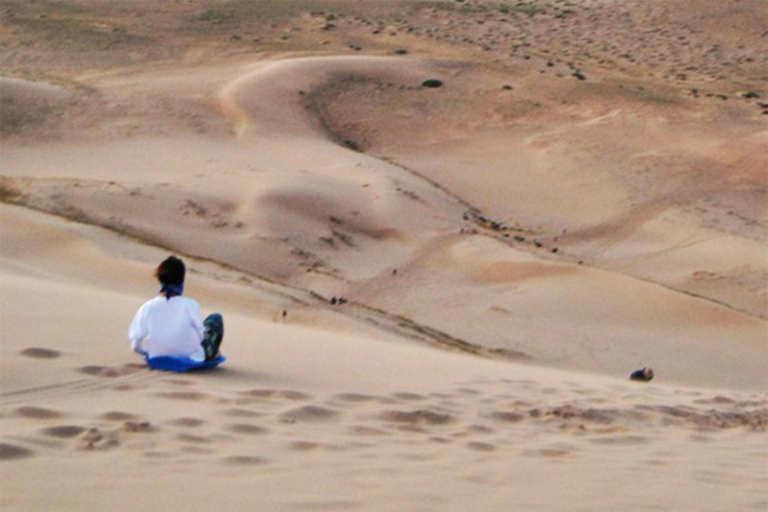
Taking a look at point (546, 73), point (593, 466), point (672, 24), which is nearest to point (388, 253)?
point (593, 466)

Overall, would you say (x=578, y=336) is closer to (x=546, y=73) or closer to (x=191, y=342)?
(x=191, y=342)

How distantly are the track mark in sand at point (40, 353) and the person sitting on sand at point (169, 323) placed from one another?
460 mm

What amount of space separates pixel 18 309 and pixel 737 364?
869cm

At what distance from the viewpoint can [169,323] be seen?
7.54 m

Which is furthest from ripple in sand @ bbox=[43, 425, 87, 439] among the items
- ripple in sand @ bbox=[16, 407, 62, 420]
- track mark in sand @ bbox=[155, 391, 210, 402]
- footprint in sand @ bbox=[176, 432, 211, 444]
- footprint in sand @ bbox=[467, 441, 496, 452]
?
footprint in sand @ bbox=[467, 441, 496, 452]

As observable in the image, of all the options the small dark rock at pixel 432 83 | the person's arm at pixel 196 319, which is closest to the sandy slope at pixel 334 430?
the person's arm at pixel 196 319

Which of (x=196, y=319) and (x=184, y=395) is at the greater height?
(x=196, y=319)

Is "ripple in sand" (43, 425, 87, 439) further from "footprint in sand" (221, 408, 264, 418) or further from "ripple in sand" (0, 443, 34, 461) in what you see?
"footprint in sand" (221, 408, 264, 418)

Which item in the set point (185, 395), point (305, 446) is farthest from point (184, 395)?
point (305, 446)

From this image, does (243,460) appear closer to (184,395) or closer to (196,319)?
(184,395)

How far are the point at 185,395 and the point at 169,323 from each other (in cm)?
79

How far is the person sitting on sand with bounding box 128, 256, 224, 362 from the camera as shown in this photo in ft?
24.7

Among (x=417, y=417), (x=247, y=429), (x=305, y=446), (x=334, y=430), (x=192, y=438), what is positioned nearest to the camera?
(x=192, y=438)

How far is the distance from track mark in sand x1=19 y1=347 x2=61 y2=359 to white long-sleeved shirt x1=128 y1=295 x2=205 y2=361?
1.51 ft
